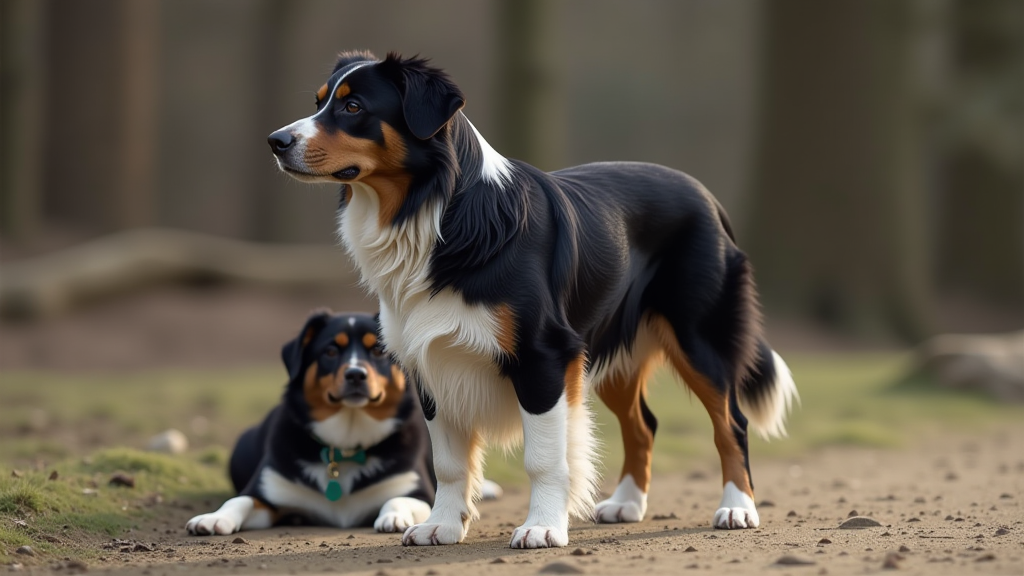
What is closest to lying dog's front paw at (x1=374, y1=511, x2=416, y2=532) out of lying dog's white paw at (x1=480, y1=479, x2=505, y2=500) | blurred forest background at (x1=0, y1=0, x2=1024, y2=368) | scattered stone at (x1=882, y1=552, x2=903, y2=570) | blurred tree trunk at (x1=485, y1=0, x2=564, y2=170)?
lying dog's white paw at (x1=480, y1=479, x2=505, y2=500)

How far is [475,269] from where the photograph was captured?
5180 millimetres

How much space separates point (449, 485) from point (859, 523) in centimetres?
196

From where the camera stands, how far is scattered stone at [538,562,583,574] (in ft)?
14.6

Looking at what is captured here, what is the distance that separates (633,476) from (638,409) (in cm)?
37

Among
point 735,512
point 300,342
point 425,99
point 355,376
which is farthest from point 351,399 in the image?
point 735,512

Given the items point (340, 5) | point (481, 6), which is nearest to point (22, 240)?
point (340, 5)

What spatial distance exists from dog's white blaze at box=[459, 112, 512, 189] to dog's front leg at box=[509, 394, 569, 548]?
1.01 m

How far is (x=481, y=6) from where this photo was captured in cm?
3362

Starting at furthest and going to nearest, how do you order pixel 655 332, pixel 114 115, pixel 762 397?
1. pixel 114 115
2. pixel 762 397
3. pixel 655 332

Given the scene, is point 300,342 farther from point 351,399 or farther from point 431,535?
point 431,535

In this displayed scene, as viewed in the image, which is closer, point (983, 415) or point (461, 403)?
point (461, 403)

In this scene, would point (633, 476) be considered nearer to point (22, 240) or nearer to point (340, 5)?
point (22, 240)

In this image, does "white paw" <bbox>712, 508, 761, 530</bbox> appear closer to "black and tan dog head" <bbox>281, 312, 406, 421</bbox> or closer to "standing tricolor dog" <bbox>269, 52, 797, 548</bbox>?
"standing tricolor dog" <bbox>269, 52, 797, 548</bbox>

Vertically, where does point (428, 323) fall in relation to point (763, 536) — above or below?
above
